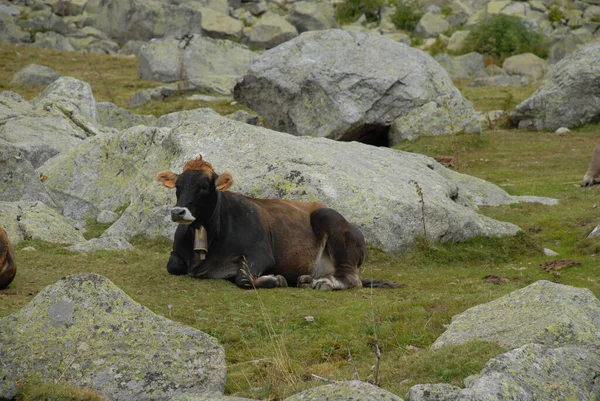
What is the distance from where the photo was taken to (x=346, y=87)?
34.0 metres

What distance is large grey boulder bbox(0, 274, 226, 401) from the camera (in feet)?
28.1

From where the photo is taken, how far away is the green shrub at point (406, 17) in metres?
87.8

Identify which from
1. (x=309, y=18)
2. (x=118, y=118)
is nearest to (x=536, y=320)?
(x=118, y=118)

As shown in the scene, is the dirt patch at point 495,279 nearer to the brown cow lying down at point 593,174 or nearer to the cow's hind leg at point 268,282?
the cow's hind leg at point 268,282

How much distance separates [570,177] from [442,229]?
10.3 metres

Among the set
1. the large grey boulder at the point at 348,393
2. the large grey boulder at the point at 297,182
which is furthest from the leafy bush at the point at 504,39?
the large grey boulder at the point at 348,393

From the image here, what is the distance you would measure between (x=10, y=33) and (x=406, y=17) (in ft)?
115

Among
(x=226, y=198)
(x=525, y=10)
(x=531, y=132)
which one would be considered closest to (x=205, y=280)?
(x=226, y=198)

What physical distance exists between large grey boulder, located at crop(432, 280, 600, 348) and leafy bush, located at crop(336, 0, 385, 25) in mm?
84351

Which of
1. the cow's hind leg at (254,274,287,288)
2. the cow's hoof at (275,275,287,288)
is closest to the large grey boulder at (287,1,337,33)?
the cow's hoof at (275,275,287,288)

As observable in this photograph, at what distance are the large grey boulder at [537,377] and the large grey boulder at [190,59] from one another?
40366mm

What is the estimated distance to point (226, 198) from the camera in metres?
16.0

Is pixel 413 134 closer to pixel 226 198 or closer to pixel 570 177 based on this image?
pixel 570 177

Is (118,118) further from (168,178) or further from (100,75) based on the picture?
(168,178)
